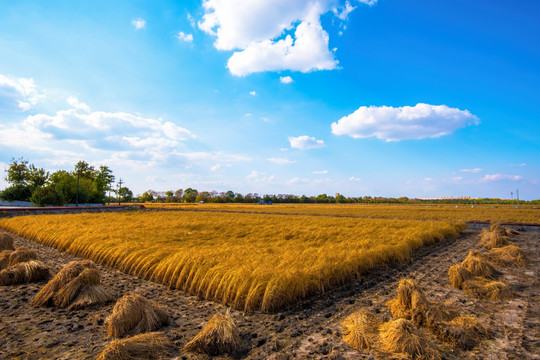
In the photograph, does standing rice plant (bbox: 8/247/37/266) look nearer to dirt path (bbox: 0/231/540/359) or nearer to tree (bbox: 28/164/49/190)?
dirt path (bbox: 0/231/540/359)

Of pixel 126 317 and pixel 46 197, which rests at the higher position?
pixel 46 197

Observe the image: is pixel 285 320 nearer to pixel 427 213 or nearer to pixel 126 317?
pixel 126 317

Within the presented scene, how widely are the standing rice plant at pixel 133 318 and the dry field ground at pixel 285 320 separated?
17 centimetres

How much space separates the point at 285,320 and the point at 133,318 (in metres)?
2.47

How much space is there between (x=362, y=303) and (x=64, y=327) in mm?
5408

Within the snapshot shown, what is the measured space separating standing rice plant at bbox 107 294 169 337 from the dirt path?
189 mm

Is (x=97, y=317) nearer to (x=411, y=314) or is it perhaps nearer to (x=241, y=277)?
(x=241, y=277)

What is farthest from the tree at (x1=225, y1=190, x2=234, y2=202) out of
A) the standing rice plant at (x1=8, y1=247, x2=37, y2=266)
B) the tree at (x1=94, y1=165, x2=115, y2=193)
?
the standing rice plant at (x1=8, y1=247, x2=37, y2=266)

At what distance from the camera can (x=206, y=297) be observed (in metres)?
5.70

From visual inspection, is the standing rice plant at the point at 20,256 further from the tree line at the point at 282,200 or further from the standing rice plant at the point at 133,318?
the tree line at the point at 282,200

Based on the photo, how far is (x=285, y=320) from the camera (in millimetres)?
4684

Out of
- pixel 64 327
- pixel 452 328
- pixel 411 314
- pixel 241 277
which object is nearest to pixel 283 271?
pixel 241 277

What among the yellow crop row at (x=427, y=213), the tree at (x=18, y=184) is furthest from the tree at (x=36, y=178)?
the yellow crop row at (x=427, y=213)

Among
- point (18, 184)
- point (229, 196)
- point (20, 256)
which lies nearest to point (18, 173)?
point (18, 184)
